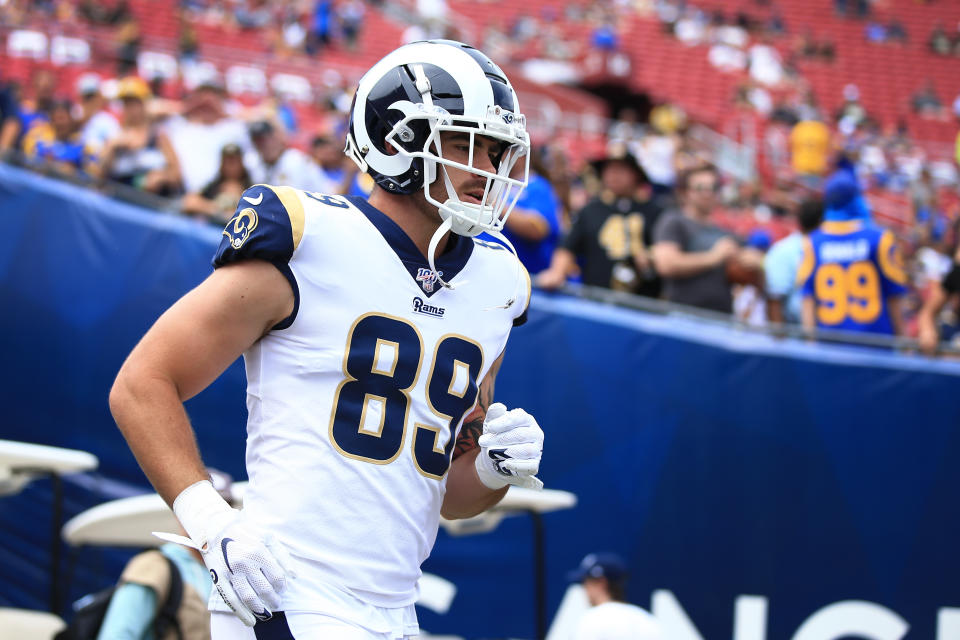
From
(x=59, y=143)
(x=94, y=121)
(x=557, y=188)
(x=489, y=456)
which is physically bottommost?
(x=489, y=456)

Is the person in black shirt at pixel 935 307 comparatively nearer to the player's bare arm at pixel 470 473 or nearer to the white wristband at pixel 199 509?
the player's bare arm at pixel 470 473

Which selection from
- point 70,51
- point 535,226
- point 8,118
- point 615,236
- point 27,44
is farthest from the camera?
point 70,51

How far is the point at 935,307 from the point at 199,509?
4620mm

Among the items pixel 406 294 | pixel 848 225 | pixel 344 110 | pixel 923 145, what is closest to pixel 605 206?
pixel 848 225

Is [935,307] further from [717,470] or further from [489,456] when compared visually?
[489,456]

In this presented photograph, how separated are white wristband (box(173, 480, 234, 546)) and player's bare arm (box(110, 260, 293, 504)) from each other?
22mm

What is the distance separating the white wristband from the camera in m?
1.89

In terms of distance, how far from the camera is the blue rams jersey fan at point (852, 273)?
561 cm

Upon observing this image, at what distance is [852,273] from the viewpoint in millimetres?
5648

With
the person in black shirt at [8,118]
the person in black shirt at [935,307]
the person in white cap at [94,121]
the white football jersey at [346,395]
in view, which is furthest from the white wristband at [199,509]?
the person in black shirt at [8,118]

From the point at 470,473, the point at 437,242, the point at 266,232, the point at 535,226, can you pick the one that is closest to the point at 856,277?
the point at 535,226

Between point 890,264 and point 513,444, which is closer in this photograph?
point 513,444

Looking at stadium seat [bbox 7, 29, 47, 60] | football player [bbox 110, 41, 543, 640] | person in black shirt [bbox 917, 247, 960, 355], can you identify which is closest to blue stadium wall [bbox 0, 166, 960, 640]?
person in black shirt [bbox 917, 247, 960, 355]

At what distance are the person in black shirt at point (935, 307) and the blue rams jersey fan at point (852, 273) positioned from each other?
184 mm
